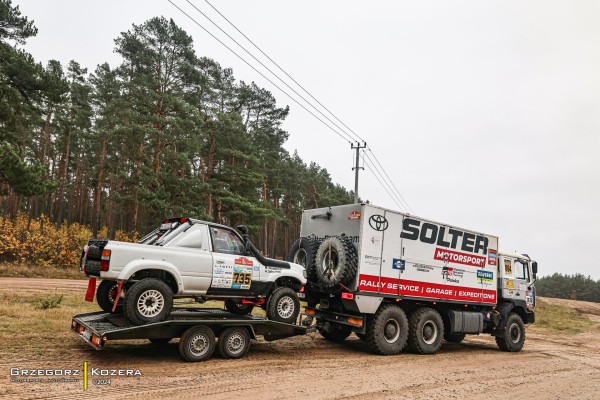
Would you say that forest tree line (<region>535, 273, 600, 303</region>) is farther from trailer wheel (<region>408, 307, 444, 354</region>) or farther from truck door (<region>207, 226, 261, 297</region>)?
truck door (<region>207, 226, 261, 297</region>)

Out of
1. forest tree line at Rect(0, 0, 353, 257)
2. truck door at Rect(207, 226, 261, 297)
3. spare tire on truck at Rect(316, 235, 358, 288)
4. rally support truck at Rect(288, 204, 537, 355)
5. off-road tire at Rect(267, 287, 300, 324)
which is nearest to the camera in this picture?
truck door at Rect(207, 226, 261, 297)

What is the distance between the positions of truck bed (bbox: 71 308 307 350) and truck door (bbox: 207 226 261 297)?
582 mm

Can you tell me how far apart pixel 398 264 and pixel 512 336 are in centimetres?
563

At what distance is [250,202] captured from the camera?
32.6 meters

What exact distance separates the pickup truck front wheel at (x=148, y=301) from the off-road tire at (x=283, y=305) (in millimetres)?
2292

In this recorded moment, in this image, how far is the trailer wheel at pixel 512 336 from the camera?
12.5m

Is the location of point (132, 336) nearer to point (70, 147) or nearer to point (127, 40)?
point (127, 40)

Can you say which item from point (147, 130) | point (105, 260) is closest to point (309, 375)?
point (105, 260)

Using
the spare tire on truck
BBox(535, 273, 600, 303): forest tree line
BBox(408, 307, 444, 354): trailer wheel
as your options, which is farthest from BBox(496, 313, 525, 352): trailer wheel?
BBox(535, 273, 600, 303): forest tree line

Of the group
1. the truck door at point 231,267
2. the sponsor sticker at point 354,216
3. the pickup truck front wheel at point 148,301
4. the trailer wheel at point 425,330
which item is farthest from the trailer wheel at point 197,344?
the trailer wheel at point 425,330

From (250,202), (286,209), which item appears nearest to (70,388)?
(250,202)

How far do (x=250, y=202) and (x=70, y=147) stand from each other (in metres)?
23.9

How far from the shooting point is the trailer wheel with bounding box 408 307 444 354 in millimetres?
10430

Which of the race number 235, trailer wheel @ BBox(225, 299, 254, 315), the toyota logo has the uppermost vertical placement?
the toyota logo
